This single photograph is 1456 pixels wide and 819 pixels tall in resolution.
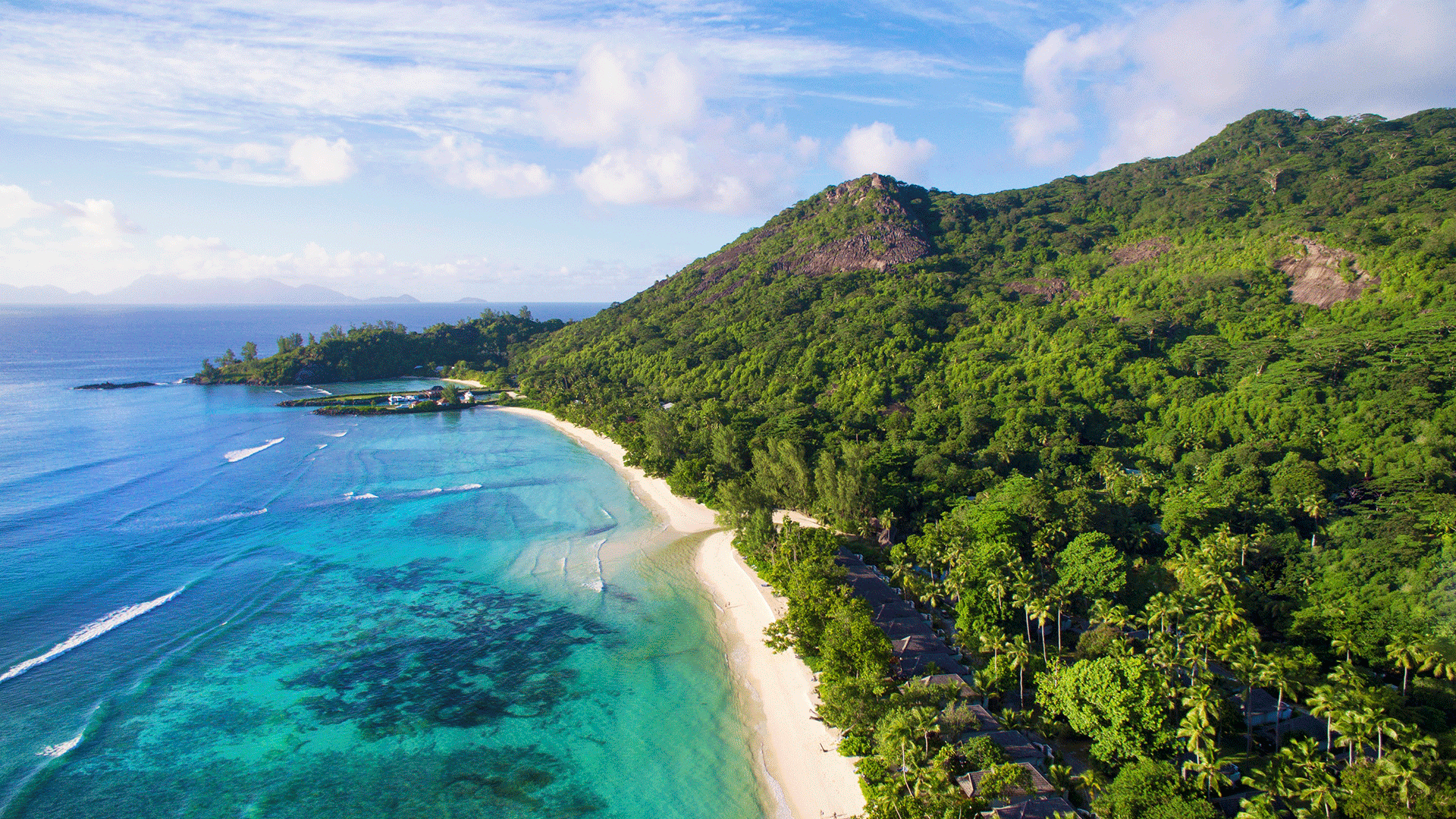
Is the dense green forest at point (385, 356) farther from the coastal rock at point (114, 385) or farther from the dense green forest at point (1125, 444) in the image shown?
the dense green forest at point (1125, 444)

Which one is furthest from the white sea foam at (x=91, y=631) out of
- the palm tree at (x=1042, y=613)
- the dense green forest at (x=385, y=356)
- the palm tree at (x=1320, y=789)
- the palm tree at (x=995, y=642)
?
the dense green forest at (x=385, y=356)

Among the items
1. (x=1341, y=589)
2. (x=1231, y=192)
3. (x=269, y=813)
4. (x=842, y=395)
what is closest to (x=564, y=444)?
(x=842, y=395)

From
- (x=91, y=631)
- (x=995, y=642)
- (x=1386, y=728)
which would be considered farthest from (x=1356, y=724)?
(x=91, y=631)

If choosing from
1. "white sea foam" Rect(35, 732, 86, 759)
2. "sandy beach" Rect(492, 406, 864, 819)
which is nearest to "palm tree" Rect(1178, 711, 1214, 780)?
"sandy beach" Rect(492, 406, 864, 819)

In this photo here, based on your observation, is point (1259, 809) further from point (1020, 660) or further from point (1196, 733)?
point (1020, 660)

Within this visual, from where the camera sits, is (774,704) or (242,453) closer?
(774,704)

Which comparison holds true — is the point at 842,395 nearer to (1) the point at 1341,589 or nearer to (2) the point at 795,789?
(1) the point at 1341,589
